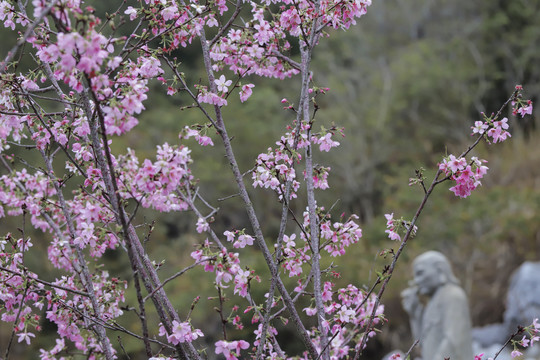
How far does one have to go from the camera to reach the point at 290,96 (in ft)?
42.0

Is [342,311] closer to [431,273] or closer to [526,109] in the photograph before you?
[526,109]

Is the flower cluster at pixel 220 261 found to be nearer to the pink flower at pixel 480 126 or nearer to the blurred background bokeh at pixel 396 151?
the pink flower at pixel 480 126

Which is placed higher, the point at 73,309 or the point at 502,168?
the point at 502,168

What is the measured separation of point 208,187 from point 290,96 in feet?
11.2

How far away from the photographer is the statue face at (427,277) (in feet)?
14.6

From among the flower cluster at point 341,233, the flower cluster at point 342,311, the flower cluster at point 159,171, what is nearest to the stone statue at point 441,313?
the flower cluster at point 342,311

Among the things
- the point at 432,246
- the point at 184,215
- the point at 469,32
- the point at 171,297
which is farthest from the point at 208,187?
the point at 469,32

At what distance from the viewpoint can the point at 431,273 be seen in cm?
445

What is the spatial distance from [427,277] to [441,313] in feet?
0.96

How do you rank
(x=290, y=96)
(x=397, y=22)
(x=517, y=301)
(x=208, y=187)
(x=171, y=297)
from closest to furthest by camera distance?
1. (x=517, y=301)
2. (x=171, y=297)
3. (x=208, y=187)
4. (x=290, y=96)
5. (x=397, y=22)

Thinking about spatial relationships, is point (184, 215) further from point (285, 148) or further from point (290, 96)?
point (285, 148)

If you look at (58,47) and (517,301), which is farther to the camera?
(517,301)

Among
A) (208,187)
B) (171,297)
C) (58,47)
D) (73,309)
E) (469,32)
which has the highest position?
(469,32)

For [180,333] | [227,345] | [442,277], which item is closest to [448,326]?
[442,277]
